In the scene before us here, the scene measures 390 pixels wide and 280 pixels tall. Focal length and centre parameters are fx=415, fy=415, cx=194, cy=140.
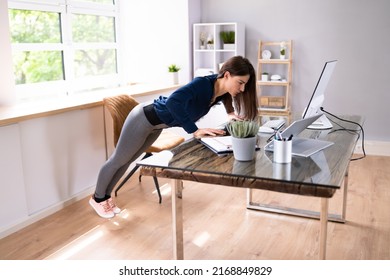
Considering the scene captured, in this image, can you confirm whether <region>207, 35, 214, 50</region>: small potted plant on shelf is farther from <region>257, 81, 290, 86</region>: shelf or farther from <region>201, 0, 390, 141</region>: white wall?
<region>257, 81, 290, 86</region>: shelf

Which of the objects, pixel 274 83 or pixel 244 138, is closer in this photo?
pixel 244 138

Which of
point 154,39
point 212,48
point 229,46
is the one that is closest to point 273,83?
point 229,46

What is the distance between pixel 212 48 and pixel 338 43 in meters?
1.40

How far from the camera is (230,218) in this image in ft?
9.80

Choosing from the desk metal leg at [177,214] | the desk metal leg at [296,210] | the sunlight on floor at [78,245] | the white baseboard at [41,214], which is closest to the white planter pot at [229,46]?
the desk metal leg at [296,210]

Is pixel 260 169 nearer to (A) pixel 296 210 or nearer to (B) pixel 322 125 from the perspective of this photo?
(B) pixel 322 125

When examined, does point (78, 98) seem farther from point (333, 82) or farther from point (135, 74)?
point (333, 82)

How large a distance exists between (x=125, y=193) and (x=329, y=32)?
2.86m

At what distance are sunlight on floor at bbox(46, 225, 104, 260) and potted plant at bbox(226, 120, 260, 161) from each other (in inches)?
52.1

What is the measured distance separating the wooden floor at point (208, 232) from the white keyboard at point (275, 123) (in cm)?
73

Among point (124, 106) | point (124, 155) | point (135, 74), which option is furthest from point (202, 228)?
point (135, 74)

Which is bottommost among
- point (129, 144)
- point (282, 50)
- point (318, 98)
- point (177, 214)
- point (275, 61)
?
point (177, 214)

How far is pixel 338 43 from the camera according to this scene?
4.57 m

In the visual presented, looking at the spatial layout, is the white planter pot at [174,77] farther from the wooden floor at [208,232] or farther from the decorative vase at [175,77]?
the wooden floor at [208,232]
